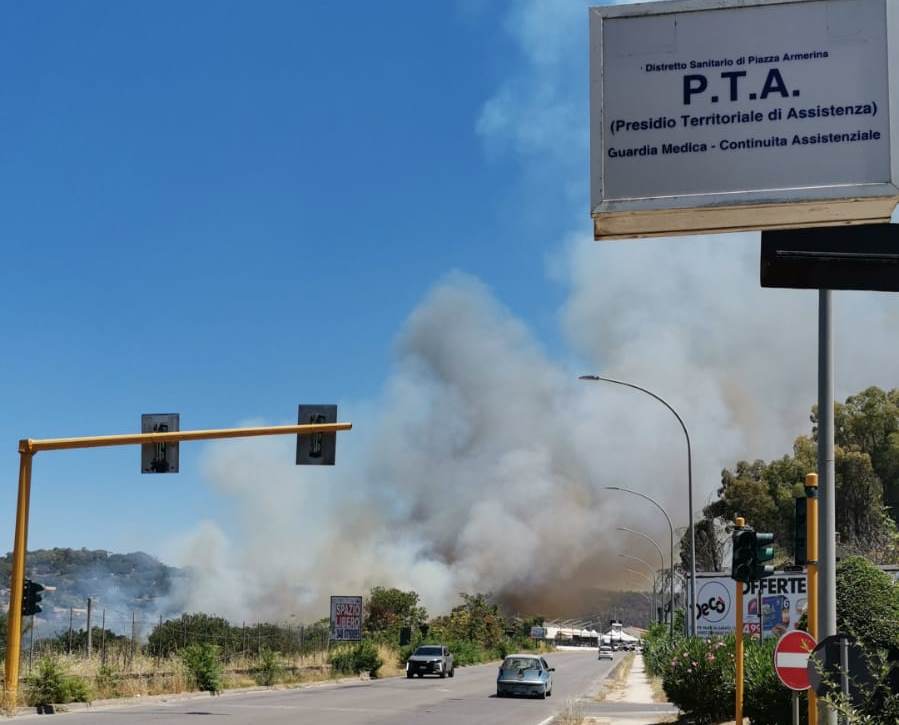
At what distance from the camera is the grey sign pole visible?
9.62 metres

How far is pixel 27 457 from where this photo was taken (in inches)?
854

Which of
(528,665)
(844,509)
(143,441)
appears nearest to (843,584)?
(143,441)

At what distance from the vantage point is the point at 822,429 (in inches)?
394

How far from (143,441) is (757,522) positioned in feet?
221

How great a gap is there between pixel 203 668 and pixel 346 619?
16400 millimetres

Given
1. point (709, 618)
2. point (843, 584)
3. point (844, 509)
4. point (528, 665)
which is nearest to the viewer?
point (843, 584)

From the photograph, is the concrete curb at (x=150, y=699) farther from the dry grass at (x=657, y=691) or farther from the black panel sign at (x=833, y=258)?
the black panel sign at (x=833, y=258)

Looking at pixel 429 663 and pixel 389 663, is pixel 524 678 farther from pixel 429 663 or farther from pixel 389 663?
pixel 389 663

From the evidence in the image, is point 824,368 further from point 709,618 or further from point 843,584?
point 709,618

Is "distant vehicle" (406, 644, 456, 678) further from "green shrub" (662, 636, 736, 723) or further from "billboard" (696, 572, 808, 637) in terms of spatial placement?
"green shrub" (662, 636, 736, 723)

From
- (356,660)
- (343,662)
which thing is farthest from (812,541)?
(356,660)

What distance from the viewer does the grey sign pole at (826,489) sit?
9.62 meters

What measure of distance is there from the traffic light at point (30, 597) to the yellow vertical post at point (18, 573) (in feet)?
1.89

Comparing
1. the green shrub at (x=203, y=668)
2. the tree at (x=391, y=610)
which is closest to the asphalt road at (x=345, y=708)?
the green shrub at (x=203, y=668)
